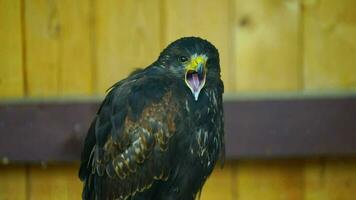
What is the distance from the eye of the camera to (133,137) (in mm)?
2537

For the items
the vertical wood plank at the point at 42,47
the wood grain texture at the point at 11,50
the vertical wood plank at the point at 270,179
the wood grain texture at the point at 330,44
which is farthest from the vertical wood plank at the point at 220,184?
the wood grain texture at the point at 11,50

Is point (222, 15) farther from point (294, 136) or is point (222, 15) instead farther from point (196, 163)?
point (196, 163)

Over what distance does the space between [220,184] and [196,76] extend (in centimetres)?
82

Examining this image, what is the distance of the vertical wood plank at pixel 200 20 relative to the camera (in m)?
3.16

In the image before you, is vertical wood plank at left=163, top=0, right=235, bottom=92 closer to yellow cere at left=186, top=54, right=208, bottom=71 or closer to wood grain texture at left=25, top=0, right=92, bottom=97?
wood grain texture at left=25, top=0, right=92, bottom=97

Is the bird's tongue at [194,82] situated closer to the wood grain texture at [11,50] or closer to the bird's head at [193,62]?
the bird's head at [193,62]

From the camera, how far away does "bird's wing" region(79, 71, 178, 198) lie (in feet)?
8.28

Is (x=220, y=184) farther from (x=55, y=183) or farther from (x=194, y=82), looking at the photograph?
(x=194, y=82)

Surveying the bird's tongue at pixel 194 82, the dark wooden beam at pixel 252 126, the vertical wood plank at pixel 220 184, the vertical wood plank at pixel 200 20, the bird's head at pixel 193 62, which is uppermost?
the vertical wood plank at pixel 200 20

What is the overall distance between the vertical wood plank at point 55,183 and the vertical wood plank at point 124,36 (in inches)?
15.7

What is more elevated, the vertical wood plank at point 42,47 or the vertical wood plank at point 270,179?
the vertical wood plank at point 42,47

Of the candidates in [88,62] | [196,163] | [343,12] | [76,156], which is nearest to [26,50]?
[88,62]

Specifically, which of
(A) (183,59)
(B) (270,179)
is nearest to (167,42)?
(A) (183,59)

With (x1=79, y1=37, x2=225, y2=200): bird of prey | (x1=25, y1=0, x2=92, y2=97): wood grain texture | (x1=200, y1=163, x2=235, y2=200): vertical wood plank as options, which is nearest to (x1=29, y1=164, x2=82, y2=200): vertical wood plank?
(x1=25, y1=0, x2=92, y2=97): wood grain texture
